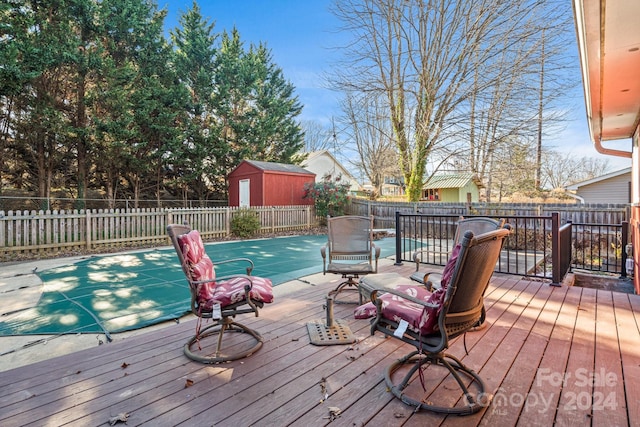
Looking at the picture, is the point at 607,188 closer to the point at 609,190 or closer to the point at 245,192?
the point at 609,190

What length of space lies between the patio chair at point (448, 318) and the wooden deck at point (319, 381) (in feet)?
0.20

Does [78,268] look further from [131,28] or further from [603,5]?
[131,28]

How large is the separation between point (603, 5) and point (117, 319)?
466 cm

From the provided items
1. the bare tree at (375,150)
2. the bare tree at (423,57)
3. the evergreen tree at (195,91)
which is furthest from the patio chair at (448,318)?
the bare tree at (375,150)

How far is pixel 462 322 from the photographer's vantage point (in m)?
1.71

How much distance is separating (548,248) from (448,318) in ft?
30.1

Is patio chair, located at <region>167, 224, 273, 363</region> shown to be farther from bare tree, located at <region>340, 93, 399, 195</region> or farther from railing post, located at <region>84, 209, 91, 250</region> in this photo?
bare tree, located at <region>340, 93, 399, 195</region>

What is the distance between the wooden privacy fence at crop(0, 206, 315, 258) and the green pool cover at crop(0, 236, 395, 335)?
1.50 m

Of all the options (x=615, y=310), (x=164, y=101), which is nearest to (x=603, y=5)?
(x=615, y=310)

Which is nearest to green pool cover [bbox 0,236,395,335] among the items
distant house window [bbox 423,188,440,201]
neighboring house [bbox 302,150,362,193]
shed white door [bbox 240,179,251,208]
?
shed white door [bbox 240,179,251,208]

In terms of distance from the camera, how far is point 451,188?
21.4 metres

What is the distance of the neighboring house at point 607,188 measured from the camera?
39.5ft

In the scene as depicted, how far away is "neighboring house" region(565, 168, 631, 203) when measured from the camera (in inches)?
474

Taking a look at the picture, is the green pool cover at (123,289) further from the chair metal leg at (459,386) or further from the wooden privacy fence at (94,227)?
the chair metal leg at (459,386)
